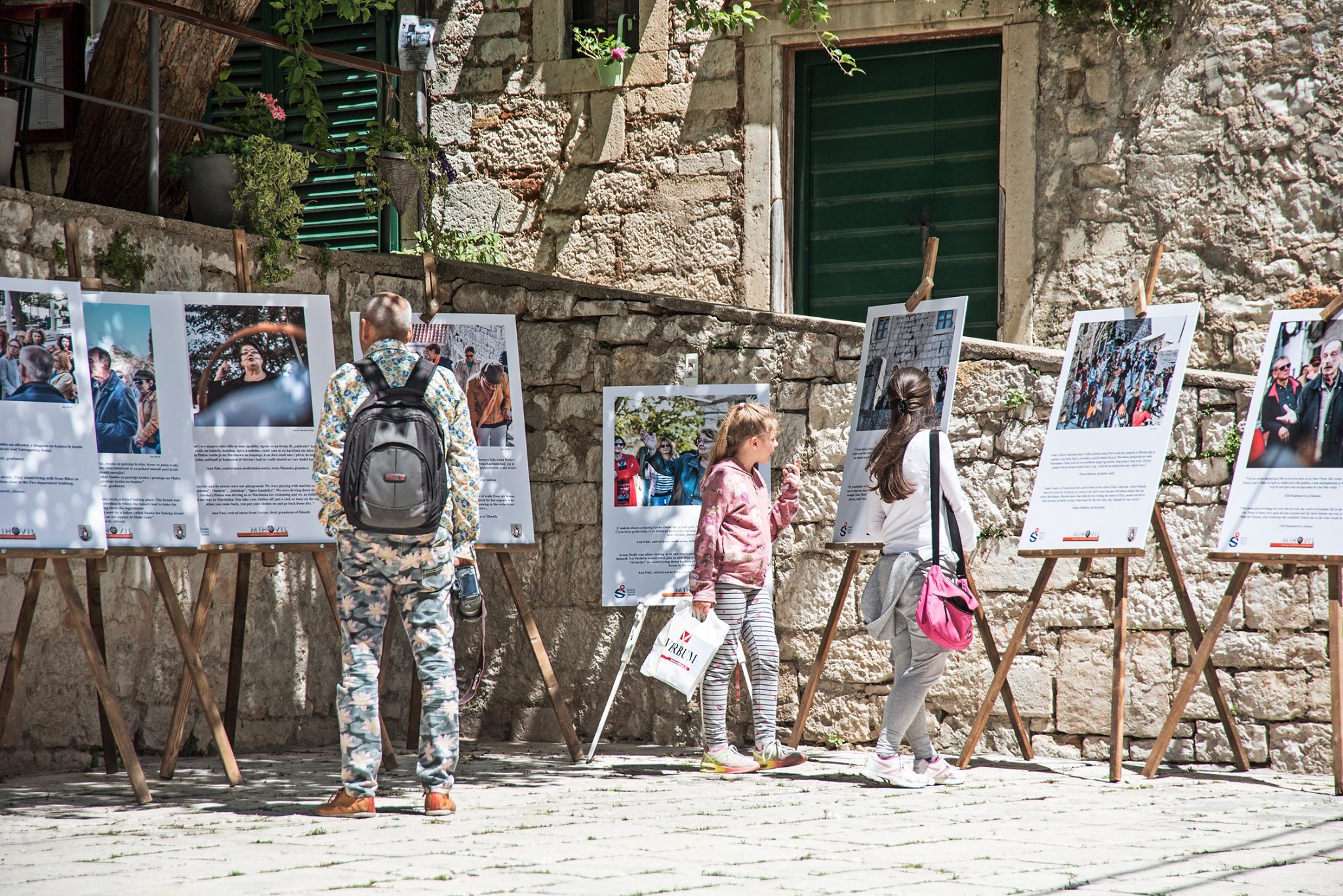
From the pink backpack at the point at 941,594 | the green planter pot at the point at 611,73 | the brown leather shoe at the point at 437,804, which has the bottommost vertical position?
the brown leather shoe at the point at 437,804

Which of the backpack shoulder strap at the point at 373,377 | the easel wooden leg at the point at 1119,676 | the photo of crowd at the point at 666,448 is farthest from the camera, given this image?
the photo of crowd at the point at 666,448

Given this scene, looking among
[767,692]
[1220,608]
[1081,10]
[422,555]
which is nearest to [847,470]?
[767,692]

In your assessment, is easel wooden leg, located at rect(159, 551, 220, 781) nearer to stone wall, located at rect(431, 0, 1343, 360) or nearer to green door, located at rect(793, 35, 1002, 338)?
stone wall, located at rect(431, 0, 1343, 360)

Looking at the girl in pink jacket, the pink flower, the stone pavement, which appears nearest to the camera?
the stone pavement

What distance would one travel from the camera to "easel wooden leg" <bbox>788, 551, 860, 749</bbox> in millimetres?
6125

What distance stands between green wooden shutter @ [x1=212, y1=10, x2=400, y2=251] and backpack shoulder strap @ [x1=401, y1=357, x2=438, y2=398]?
4.10 meters

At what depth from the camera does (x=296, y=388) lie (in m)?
5.91

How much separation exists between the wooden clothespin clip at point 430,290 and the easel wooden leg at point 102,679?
1922 millimetres

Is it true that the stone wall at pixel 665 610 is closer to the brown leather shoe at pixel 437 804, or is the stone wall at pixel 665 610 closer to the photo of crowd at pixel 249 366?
the photo of crowd at pixel 249 366

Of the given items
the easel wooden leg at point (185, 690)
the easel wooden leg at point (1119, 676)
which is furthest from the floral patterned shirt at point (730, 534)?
the easel wooden leg at point (185, 690)

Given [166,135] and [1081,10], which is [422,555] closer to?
[166,135]

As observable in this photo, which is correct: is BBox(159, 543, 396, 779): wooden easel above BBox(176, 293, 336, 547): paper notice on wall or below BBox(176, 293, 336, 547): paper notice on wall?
below

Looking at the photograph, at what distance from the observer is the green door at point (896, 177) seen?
8.00 metres

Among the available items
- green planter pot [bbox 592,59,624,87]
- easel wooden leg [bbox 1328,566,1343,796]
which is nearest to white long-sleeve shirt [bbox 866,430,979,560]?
easel wooden leg [bbox 1328,566,1343,796]
